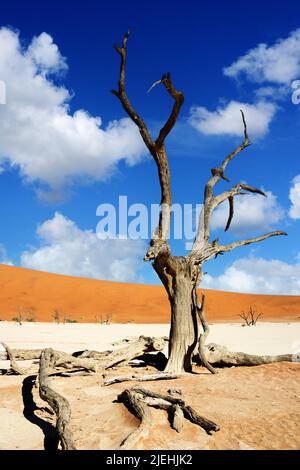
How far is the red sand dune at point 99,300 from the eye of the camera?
39275 mm

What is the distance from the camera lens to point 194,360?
8805 millimetres

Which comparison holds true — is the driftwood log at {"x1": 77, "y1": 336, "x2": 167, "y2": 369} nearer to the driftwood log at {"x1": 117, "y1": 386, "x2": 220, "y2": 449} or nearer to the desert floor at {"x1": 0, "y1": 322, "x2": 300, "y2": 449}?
the desert floor at {"x1": 0, "y1": 322, "x2": 300, "y2": 449}

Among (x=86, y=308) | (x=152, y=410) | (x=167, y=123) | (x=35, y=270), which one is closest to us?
(x=152, y=410)

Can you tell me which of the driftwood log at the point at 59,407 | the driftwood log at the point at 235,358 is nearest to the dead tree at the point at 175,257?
the driftwood log at the point at 235,358

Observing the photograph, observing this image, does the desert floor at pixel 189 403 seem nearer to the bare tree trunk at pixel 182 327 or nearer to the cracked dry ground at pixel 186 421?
the cracked dry ground at pixel 186 421

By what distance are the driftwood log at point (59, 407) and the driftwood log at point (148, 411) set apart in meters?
0.52

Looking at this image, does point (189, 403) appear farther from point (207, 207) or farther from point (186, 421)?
point (207, 207)

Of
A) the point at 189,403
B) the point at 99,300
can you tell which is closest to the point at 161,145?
the point at 189,403

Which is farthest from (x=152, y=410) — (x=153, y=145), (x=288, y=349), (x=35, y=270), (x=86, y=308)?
(x=35, y=270)

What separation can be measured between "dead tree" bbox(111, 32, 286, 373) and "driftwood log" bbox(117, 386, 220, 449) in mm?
2543

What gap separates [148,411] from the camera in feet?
16.3
